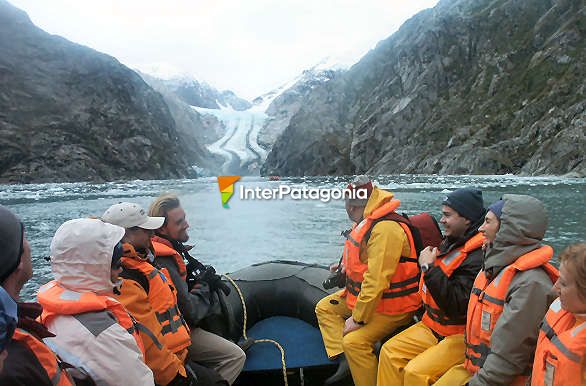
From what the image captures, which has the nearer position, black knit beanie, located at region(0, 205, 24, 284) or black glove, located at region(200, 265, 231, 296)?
black knit beanie, located at region(0, 205, 24, 284)

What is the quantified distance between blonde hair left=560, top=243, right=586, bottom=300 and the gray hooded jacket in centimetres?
33

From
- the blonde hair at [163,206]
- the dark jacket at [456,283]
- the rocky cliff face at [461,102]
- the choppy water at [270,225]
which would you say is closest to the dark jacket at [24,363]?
the blonde hair at [163,206]

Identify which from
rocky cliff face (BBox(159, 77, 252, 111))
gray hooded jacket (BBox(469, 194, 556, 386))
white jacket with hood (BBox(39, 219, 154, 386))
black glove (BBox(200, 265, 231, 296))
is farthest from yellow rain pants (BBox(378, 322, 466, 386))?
rocky cliff face (BBox(159, 77, 252, 111))

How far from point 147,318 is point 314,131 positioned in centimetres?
7411

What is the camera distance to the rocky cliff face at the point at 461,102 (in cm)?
4097

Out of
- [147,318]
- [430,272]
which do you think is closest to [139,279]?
[147,318]

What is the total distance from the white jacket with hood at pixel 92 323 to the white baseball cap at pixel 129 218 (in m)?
0.71

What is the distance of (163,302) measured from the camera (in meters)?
2.73

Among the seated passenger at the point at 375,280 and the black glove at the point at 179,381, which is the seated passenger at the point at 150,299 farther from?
the seated passenger at the point at 375,280

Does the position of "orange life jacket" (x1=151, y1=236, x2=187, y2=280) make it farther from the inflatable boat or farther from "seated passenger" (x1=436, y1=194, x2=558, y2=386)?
"seated passenger" (x1=436, y1=194, x2=558, y2=386)

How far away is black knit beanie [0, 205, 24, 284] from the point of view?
149cm

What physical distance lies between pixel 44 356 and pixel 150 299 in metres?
1.15

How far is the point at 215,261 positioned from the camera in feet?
37.1

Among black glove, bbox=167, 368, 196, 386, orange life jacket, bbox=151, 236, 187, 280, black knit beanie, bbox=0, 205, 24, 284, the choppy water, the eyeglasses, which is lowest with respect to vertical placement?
the choppy water
